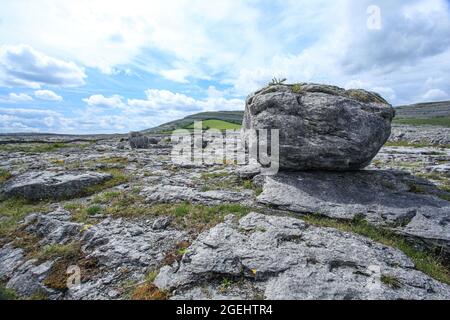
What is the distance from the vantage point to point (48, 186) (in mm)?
21234

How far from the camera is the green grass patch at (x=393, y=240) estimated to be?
12.0m

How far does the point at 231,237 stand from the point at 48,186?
1596 centimetres

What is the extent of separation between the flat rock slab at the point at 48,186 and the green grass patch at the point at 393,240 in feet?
56.4

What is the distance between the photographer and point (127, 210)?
17609mm

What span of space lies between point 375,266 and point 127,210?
13.8m

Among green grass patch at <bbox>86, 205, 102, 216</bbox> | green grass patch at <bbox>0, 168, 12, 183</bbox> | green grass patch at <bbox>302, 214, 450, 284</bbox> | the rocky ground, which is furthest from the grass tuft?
green grass patch at <bbox>0, 168, 12, 183</bbox>

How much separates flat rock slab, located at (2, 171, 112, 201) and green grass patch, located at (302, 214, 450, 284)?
17.2 metres

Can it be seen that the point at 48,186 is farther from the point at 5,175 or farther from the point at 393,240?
the point at 393,240

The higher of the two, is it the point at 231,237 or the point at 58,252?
the point at 231,237

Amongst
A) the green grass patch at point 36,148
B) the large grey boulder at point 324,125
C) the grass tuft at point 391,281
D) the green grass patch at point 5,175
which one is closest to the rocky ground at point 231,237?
the grass tuft at point 391,281

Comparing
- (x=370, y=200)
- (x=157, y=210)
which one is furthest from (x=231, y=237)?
(x=370, y=200)

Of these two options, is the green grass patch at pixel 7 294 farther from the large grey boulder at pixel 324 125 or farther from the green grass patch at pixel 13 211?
the large grey boulder at pixel 324 125

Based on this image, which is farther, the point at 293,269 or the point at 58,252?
the point at 58,252

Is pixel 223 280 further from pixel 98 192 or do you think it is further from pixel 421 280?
pixel 98 192
